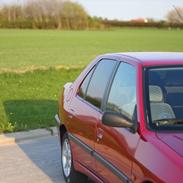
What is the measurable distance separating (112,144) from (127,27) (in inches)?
4965

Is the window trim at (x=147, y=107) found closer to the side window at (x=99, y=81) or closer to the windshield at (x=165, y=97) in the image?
the windshield at (x=165, y=97)

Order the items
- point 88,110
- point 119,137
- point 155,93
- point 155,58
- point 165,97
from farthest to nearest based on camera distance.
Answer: point 88,110, point 155,58, point 165,97, point 155,93, point 119,137

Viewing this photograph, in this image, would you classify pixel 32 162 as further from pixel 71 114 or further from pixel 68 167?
pixel 71 114

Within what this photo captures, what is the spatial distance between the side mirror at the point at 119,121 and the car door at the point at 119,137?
63 millimetres

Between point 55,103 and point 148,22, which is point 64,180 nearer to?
point 55,103

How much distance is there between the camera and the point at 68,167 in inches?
247

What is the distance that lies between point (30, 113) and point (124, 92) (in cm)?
621

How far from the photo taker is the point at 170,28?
4830 inches

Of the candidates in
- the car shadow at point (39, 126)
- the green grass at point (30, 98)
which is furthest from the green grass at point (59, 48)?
the car shadow at point (39, 126)

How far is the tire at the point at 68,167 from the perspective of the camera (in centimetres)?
601

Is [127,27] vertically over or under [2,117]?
under

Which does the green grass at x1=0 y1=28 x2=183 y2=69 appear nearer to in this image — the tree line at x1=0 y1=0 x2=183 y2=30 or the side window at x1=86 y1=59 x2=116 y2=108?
the side window at x1=86 y1=59 x2=116 y2=108

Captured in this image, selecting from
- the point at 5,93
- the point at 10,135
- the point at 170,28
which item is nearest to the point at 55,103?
the point at 5,93

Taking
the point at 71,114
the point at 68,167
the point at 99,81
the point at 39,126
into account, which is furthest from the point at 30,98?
the point at 99,81
